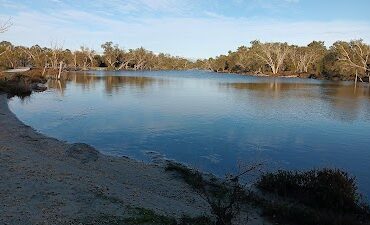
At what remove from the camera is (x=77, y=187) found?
34.5 feet

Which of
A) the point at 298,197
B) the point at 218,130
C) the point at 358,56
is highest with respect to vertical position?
the point at 358,56

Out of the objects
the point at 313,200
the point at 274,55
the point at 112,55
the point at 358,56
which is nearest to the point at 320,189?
the point at 313,200

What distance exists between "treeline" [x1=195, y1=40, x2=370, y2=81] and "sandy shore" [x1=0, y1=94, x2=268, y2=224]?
72.2 metres

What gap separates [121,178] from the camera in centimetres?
1326

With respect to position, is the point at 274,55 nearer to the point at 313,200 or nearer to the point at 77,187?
the point at 313,200

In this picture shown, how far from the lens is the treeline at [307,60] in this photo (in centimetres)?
8881

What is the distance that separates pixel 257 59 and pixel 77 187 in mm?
131099

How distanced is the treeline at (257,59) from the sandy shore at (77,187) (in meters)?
60.5

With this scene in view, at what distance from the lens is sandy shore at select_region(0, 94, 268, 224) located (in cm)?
862

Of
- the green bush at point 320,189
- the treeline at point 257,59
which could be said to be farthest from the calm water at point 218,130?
the treeline at point 257,59

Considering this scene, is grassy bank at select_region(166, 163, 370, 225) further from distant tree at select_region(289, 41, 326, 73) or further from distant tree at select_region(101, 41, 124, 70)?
distant tree at select_region(101, 41, 124, 70)

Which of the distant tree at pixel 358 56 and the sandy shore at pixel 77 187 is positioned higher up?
the distant tree at pixel 358 56

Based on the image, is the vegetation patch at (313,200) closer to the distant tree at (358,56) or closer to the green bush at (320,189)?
the green bush at (320,189)

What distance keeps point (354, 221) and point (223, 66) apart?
579ft
